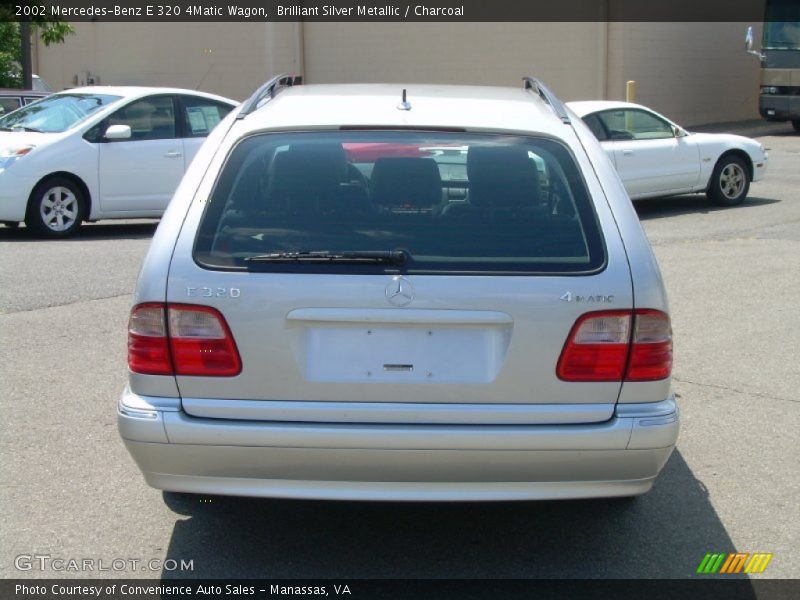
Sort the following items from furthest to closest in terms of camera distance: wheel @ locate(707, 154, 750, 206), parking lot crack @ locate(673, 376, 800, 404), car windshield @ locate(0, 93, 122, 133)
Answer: wheel @ locate(707, 154, 750, 206) → car windshield @ locate(0, 93, 122, 133) → parking lot crack @ locate(673, 376, 800, 404)

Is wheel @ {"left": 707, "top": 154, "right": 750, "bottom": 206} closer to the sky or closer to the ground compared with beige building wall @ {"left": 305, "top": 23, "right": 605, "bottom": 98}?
closer to the ground

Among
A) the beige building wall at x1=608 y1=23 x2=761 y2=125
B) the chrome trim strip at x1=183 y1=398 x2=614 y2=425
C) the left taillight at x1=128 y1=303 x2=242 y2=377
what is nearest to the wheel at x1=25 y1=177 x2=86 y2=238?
the left taillight at x1=128 y1=303 x2=242 y2=377

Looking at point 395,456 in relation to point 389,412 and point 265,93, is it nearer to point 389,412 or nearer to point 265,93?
point 389,412

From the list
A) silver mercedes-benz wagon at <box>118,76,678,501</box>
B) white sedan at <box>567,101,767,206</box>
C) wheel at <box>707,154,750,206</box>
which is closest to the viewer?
silver mercedes-benz wagon at <box>118,76,678,501</box>

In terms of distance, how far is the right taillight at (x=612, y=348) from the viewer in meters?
3.62

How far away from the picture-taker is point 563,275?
11.9ft

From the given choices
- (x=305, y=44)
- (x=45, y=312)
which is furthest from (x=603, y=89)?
(x=45, y=312)

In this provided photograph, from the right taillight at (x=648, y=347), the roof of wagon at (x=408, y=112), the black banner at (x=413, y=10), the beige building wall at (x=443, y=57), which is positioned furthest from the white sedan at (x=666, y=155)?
the black banner at (x=413, y=10)

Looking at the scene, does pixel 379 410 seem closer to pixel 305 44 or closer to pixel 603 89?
pixel 603 89

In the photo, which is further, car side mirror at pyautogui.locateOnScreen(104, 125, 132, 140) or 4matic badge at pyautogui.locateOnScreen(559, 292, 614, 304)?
car side mirror at pyautogui.locateOnScreen(104, 125, 132, 140)

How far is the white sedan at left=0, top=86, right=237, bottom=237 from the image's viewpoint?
37.9 feet

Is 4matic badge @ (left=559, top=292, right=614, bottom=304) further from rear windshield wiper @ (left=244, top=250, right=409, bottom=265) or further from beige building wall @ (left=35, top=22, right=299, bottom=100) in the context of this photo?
beige building wall @ (left=35, top=22, right=299, bottom=100)

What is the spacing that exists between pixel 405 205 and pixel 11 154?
8.78 meters

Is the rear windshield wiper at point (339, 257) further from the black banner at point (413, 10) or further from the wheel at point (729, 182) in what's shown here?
the black banner at point (413, 10)
